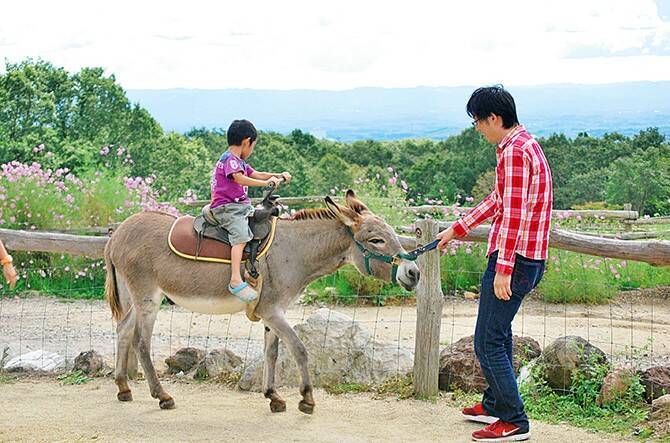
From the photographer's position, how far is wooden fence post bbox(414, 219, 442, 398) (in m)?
6.66

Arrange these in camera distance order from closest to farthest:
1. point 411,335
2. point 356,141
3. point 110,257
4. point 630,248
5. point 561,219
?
1. point 630,248
2. point 110,257
3. point 411,335
4. point 561,219
5. point 356,141

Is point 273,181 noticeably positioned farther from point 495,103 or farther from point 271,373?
point 495,103

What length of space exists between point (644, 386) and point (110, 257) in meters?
4.20

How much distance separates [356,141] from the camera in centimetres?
2981

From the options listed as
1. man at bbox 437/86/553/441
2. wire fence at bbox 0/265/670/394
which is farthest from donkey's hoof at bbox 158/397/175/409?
man at bbox 437/86/553/441

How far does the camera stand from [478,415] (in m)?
5.96

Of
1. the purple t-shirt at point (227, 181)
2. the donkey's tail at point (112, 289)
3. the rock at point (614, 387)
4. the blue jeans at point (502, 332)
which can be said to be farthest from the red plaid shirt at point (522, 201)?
the donkey's tail at point (112, 289)

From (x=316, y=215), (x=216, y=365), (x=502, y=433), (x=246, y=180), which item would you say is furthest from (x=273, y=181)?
(x=502, y=433)

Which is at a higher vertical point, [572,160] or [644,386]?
[572,160]

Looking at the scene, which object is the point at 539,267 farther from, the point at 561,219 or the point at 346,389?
the point at 561,219

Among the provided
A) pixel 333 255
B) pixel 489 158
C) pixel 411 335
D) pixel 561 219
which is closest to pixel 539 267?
pixel 333 255

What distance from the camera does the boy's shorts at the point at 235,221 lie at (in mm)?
6160

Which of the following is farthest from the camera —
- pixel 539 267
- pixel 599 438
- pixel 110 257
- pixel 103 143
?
pixel 103 143

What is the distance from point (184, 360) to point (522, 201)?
161 inches
